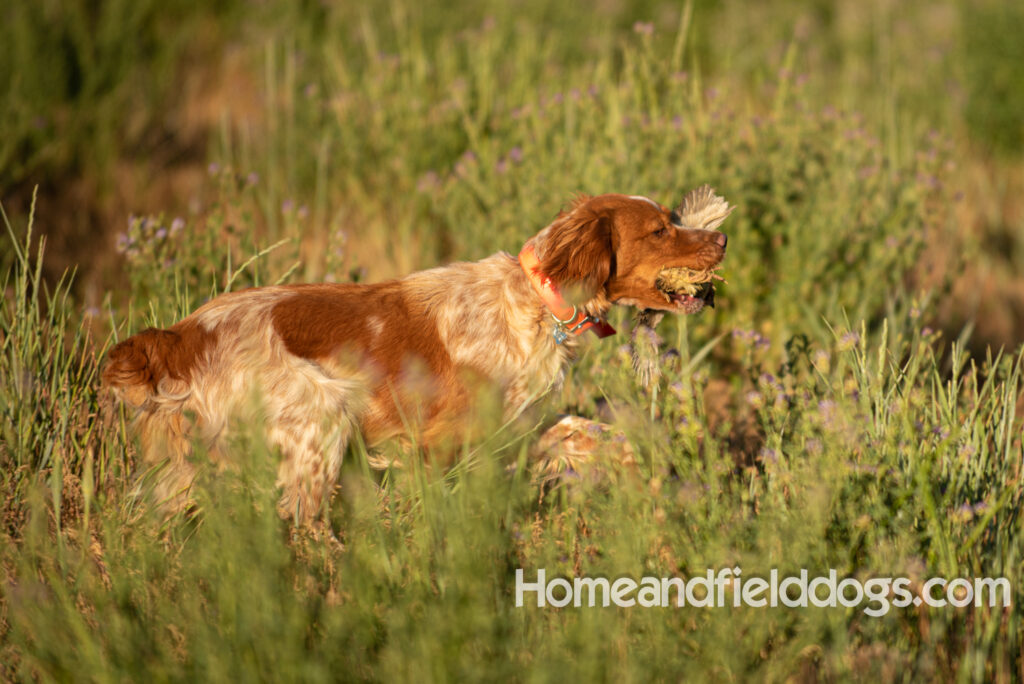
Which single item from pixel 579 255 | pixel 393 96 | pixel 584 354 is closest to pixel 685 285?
pixel 579 255

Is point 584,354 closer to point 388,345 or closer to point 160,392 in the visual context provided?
point 388,345

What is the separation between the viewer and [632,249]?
11.1ft

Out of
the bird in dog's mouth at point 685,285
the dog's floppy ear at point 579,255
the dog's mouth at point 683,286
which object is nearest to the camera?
the bird in dog's mouth at point 685,285

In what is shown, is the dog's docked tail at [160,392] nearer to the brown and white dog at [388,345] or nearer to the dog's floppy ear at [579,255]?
the brown and white dog at [388,345]

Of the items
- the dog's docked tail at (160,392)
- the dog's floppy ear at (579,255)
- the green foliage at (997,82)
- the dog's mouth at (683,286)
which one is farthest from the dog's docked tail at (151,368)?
the green foliage at (997,82)

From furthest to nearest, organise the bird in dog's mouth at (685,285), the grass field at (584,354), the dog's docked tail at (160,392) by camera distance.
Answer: the bird in dog's mouth at (685,285) → the dog's docked tail at (160,392) → the grass field at (584,354)

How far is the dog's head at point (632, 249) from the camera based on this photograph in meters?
3.22

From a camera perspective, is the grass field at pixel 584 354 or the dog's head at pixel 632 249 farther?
the dog's head at pixel 632 249

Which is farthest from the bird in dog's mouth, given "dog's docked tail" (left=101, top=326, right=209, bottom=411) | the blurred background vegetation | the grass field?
"dog's docked tail" (left=101, top=326, right=209, bottom=411)

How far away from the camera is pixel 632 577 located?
2279 millimetres

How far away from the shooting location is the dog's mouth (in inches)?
132

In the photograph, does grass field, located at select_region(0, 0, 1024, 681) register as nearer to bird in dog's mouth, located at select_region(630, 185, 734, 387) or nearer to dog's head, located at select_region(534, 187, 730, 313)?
bird in dog's mouth, located at select_region(630, 185, 734, 387)

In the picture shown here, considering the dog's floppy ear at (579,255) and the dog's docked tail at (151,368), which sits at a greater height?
the dog's floppy ear at (579,255)

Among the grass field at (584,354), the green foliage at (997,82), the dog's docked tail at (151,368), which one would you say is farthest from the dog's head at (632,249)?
the green foliage at (997,82)
